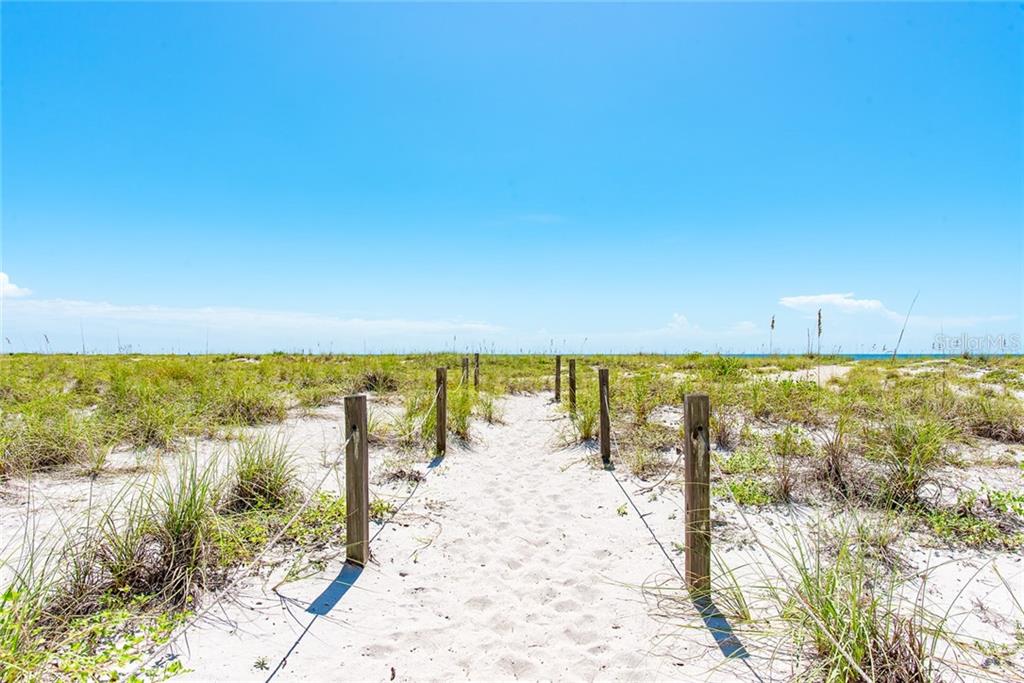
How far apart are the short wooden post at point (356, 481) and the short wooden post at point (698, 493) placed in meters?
2.39

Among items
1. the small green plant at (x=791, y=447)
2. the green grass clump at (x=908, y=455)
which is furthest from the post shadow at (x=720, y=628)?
the small green plant at (x=791, y=447)

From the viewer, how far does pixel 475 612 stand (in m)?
3.30

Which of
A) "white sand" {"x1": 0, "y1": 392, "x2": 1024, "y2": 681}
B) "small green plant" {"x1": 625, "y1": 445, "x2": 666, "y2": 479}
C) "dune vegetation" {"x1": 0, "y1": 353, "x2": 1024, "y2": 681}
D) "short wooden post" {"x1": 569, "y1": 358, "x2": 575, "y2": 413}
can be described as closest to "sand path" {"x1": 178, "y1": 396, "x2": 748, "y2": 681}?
"white sand" {"x1": 0, "y1": 392, "x2": 1024, "y2": 681}

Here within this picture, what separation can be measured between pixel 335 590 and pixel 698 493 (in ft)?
8.71

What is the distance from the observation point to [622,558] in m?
4.04

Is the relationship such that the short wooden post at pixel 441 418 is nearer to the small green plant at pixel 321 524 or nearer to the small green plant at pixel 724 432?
the small green plant at pixel 321 524

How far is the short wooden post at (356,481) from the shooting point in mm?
3764

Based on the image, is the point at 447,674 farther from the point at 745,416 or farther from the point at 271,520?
the point at 745,416

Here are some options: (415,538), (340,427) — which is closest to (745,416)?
(415,538)

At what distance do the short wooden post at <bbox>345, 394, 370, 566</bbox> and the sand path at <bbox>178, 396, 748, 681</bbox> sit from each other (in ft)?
0.59

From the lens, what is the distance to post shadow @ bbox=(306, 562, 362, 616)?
3271 millimetres

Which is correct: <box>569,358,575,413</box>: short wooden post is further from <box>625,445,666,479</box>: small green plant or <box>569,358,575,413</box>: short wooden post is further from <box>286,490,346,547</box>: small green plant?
<box>286,490,346,547</box>: small green plant

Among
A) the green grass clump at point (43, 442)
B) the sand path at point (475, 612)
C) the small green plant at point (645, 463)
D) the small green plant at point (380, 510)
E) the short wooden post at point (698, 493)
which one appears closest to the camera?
the sand path at point (475, 612)

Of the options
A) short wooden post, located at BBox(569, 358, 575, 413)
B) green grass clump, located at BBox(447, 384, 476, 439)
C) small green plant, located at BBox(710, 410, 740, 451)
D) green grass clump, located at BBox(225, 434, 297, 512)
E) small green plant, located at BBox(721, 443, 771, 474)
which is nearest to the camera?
green grass clump, located at BBox(225, 434, 297, 512)
